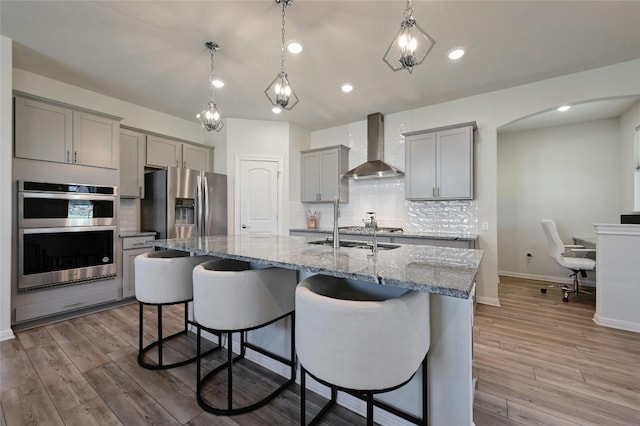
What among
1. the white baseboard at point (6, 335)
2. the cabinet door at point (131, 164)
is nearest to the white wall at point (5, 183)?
the white baseboard at point (6, 335)

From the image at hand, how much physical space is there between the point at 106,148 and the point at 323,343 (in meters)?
3.74

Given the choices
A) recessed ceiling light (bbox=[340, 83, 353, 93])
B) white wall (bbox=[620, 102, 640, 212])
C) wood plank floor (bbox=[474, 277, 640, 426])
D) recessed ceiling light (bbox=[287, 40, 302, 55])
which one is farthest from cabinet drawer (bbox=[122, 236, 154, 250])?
white wall (bbox=[620, 102, 640, 212])

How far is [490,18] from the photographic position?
2.18 meters

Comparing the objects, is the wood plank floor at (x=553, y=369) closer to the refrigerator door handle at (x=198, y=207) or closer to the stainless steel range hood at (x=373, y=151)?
the stainless steel range hood at (x=373, y=151)

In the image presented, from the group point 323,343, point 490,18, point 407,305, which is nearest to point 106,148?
point 323,343

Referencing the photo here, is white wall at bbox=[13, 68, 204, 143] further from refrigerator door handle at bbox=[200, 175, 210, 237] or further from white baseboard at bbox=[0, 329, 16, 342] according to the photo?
white baseboard at bbox=[0, 329, 16, 342]

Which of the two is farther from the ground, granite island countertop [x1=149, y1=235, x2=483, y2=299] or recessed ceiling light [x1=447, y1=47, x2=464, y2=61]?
recessed ceiling light [x1=447, y1=47, x2=464, y2=61]

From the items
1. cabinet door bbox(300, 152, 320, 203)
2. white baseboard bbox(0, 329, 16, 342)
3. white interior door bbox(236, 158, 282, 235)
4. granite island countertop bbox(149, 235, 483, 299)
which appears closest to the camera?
granite island countertop bbox(149, 235, 483, 299)

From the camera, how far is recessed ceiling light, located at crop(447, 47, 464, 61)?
2582 millimetres

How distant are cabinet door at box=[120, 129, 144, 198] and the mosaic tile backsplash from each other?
2.35 m

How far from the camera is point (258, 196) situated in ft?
15.1

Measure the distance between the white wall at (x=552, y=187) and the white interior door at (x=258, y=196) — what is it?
4270 millimetres

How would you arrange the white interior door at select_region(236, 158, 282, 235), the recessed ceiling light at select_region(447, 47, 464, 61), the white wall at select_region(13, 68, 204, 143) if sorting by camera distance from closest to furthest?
the recessed ceiling light at select_region(447, 47, 464, 61) → the white wall at select_region(13, 68, 204, 143) → the white interior door at select_region(236, 158, 282, 235)

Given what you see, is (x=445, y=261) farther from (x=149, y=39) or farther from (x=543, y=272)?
(x=543, y=272)
